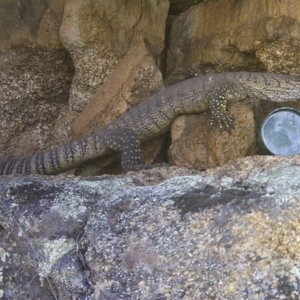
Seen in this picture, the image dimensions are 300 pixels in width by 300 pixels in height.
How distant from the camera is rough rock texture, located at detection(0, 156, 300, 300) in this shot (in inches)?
116

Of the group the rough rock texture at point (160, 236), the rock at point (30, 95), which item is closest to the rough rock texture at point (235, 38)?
the rock at point (30, 95)

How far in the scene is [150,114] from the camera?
6047mm

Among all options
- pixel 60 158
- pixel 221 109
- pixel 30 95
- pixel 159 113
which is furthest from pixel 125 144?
pixel 30 95

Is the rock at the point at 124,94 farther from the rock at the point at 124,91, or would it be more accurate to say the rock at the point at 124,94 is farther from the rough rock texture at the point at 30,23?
the rough rock texture at the point at 30,23

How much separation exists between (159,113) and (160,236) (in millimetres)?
3034

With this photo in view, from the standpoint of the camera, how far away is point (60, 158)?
584 cm

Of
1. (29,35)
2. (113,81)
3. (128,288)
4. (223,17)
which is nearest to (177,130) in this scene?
(113,81)

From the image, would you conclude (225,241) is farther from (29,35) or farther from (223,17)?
(29,35)

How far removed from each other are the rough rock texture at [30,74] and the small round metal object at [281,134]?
8.83ft

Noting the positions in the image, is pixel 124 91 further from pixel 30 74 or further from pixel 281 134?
pixel 281 134

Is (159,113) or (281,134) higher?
(159,113)

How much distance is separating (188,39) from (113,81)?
112cm

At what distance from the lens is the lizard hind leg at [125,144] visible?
5676 millimetres

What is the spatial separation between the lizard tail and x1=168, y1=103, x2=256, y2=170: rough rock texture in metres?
0.90
